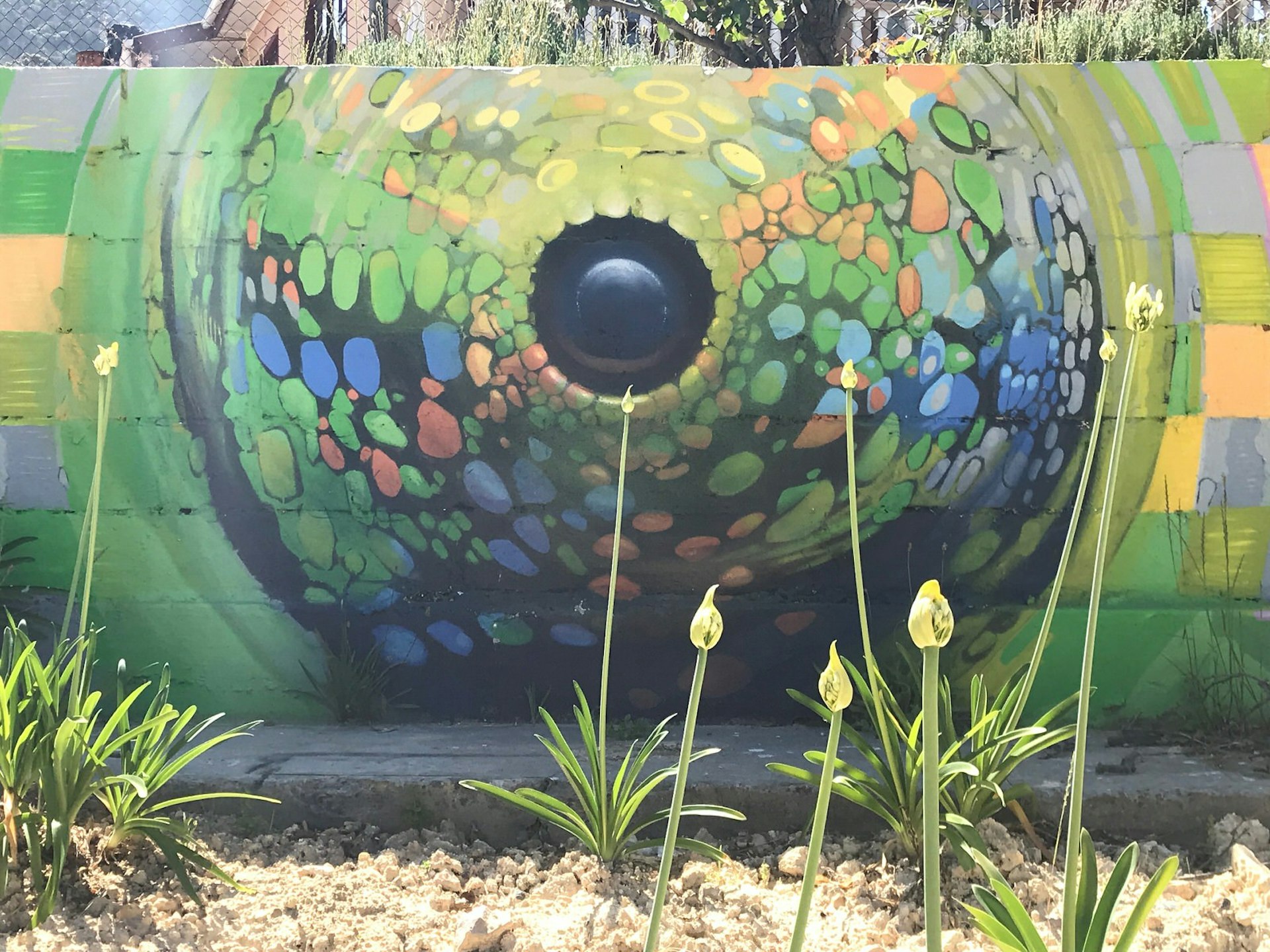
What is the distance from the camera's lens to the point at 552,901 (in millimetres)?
2168

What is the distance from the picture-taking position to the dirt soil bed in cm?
199

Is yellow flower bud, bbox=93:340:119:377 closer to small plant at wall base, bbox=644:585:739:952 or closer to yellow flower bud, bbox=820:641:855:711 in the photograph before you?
small plant at wall base, bbox=644:585:739:952

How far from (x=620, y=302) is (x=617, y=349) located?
0.13 m

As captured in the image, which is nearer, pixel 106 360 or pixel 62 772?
pixel 62 772

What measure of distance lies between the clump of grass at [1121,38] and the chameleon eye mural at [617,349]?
90 centimetres

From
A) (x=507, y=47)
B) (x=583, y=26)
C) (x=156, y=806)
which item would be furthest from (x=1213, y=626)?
(x=583, y=26)

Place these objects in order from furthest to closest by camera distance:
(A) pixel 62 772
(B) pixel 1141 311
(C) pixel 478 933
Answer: (A) pixel 62 772, (C) pixel 478 933, (B) pixel 1141 311

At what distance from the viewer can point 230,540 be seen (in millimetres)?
3129

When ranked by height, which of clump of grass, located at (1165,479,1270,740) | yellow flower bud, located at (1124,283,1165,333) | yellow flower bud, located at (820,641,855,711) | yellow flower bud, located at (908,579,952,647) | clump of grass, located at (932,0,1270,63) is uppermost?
clump of grass, located at (932,0,1270,63)

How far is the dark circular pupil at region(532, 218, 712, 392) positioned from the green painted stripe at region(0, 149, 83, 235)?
54.9 inches

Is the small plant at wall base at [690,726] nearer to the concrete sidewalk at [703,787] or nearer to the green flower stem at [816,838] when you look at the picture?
the green flower stem at [816,838]

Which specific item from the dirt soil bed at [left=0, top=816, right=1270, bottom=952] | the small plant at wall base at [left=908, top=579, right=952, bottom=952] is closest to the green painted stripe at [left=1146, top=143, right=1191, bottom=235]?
the dirt soil bed at [left=0, top=816, right=1270, bottom=952]

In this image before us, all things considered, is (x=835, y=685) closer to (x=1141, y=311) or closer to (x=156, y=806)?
(x=1141, y=311)

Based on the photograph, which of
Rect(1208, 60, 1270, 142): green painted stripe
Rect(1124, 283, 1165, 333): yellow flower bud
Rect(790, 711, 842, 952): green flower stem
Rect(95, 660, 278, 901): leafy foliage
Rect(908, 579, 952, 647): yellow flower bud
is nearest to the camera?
Rect(908, 579, 952, 647): yellow flower bud
